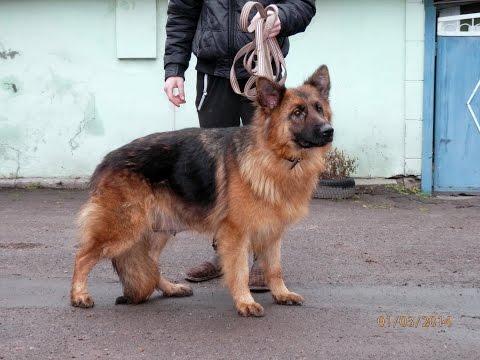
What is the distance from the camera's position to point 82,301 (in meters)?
5.45

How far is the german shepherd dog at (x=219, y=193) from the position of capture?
5.23 metres

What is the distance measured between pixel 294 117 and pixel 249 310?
4.33ft

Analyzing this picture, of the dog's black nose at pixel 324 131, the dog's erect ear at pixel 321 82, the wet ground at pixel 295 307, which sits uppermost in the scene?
the dog's erect ear at pixel 321 82

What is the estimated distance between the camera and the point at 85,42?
38.1ft

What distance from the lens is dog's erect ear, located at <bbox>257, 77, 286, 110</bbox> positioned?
5.05m

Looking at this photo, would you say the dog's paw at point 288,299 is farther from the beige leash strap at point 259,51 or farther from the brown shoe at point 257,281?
the beige leash strap at point 259,51

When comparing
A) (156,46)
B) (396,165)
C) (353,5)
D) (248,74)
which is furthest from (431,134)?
(248,74)

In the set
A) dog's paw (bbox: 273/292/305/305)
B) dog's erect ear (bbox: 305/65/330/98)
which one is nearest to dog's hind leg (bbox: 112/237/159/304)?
dog's paw (bbox: 273/292/305/305)

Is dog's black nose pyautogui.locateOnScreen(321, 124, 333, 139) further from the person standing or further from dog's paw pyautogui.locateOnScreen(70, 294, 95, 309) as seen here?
dog's paw pyautogui.locateOnScreen(70, 294, 95, 309)

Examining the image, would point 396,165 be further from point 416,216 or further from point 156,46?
point 156,46

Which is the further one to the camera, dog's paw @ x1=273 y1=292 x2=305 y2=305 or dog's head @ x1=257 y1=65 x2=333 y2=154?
dog's paw @ x1=273 y1=292 x2=305 y2=305

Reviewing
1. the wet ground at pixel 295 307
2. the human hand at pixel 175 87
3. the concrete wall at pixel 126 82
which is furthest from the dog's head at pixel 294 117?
the concrete wall at pixel 126 82

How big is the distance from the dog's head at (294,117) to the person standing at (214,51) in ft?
2.26

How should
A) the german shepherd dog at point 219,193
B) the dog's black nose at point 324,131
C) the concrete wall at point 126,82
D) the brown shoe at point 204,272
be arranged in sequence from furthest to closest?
the concrete wall at point 126,82
the brown shoe at point 204,272
the german shepherd dog at point 219,193
the dog's black nose at point 324,131
